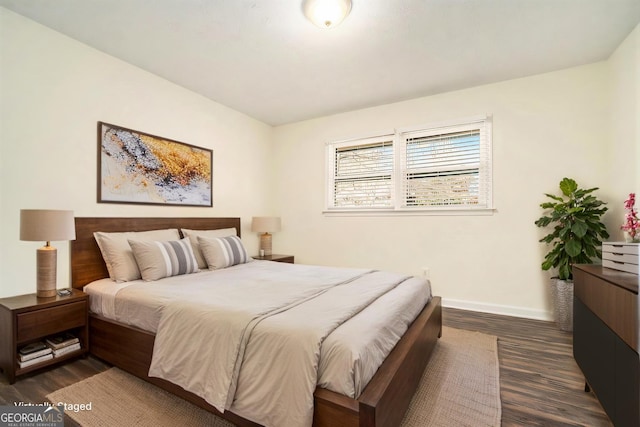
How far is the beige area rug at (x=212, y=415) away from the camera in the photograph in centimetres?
162

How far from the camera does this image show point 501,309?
3383mm

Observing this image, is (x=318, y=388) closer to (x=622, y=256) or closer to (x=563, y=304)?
(x=622, y=256)

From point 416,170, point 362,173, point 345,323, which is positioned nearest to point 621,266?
point 345,323

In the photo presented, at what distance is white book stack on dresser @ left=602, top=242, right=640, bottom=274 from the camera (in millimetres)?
1571

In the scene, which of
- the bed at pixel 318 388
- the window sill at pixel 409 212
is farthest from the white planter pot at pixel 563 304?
the bed at pixel 318 388

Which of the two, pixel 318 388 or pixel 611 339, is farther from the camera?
pixel 611 339

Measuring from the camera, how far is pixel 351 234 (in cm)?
431

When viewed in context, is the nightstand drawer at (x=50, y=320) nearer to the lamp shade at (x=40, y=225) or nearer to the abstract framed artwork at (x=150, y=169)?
the lamp shade at (x=40, y=225)

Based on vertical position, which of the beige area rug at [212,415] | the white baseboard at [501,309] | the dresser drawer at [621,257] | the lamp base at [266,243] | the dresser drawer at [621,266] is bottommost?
the beige area rug at [212,415]

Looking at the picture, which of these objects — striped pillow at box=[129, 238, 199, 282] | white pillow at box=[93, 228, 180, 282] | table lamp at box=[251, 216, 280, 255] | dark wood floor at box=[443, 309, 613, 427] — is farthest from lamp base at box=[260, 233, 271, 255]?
dark wood floor at box=[443, 309, 613, 427]

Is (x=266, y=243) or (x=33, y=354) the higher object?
(x=266, y=243)

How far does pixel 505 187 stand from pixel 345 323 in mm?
2851

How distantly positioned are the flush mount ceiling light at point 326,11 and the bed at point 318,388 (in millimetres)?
2273

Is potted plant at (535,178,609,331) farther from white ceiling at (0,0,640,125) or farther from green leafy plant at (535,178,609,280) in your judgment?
white ceiling at (0,0,640,125)
